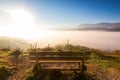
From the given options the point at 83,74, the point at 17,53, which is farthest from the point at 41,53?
the point at 17,53

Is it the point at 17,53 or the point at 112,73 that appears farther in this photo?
the point at 17,53

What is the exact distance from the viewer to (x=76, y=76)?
13.7m

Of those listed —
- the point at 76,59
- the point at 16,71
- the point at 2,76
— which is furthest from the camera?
the point at 16,71

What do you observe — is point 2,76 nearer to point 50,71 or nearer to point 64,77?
point 50,71

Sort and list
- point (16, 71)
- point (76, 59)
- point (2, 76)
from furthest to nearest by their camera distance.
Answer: point (16, 71), point (2, 76), point (76, 59)

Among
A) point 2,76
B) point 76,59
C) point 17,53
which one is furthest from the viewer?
point 17,53

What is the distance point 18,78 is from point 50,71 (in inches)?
99.0

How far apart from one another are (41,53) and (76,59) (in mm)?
2571

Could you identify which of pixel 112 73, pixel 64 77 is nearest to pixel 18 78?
pixel 64 77

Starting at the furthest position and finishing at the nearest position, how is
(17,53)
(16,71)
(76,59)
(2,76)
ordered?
(17,53)
(16,71)
(2,76)
(76,59)

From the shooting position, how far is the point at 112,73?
1641cm

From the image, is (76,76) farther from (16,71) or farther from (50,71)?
(16,71)

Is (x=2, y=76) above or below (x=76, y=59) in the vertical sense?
below

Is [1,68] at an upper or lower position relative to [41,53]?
lower
